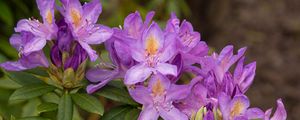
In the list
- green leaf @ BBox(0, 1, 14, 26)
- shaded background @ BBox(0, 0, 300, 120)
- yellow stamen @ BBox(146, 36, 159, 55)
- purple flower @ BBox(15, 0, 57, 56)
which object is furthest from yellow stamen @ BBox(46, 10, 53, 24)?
shaded background @ BBox(0, 0, 300, 120)

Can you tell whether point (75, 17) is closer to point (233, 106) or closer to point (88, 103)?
point (88, 103)

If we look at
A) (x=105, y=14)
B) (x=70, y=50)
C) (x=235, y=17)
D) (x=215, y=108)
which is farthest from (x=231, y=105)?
(x=235, y=17)

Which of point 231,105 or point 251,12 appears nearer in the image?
point 231,105

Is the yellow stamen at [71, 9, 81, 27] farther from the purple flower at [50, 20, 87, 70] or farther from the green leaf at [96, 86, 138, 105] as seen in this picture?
the green leaf at [96, 86, 138, 105]

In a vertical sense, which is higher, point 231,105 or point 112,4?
point 231,105

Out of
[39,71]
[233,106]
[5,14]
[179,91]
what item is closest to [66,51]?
[39,71]

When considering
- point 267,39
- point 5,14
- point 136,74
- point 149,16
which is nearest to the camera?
point 136,74

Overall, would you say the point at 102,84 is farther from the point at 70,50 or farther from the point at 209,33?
the point at 209,33
